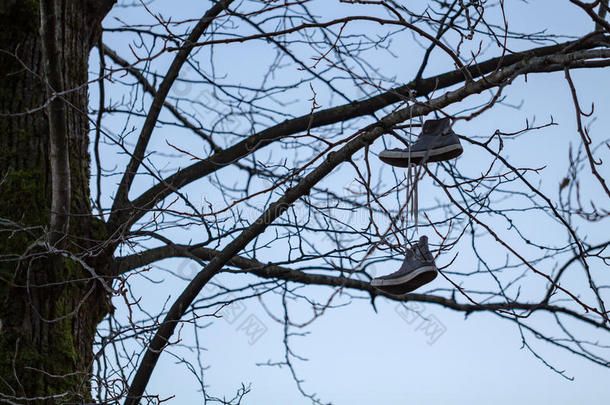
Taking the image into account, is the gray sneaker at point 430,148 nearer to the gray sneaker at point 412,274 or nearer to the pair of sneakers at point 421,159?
the pair of sneakers at point 421,159

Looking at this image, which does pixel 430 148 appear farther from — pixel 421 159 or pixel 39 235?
pixel 39 235

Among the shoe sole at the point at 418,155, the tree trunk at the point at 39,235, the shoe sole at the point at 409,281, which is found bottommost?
the shoe sole at the point at 409,281

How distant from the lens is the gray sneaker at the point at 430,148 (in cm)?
241

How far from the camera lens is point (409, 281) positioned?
2451 mm

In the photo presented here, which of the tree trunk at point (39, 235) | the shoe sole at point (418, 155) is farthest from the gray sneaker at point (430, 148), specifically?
the tree trunk at point (39, 235)

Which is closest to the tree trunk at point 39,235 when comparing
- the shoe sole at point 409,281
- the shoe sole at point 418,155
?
the shoe sole at point 409,281

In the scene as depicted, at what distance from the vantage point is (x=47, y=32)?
3199 mm

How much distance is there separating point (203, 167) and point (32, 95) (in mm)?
1073

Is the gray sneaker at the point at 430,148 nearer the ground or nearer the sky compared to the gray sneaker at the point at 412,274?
nearer the sky

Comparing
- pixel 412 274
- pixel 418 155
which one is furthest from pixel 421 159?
pixel 412 274

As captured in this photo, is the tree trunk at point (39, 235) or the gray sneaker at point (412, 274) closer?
the gray sneaker at point (412, 274)

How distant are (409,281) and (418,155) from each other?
45 centimetres

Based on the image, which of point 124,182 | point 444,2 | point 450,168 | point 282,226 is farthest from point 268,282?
point 444,2

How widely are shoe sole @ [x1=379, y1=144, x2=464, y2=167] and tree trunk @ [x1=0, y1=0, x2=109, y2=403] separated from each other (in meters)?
1.54
